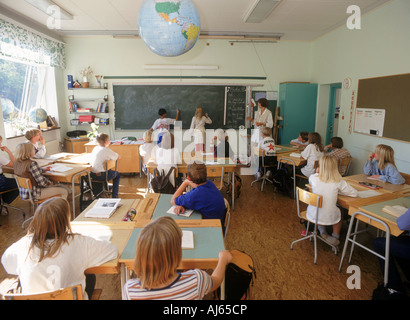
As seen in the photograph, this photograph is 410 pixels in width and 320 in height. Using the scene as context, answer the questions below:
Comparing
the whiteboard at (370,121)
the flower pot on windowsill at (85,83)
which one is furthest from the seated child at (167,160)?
the flower pot on windowsill at (85,83)

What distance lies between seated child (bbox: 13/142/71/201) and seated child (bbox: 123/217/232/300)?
297 centimetres

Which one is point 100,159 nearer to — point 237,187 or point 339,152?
point 237,187

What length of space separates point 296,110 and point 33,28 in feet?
20.2

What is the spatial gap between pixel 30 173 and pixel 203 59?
4.92 meters

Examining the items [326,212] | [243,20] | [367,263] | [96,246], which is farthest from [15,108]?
[367,263]

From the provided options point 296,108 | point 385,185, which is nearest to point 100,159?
point 385,185

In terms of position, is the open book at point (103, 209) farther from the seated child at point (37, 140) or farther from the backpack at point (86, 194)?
the seated child at point (37, 140)

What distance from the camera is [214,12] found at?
5273 mm

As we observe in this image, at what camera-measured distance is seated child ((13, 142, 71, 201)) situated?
11.8ft

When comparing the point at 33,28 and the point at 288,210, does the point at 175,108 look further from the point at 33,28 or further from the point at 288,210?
the point at 288,210

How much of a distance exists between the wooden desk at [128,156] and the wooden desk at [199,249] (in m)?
4.18

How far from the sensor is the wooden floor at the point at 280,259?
262cm
